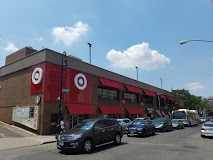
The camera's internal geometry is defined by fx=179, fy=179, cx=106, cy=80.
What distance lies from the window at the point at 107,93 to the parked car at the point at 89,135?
1580 cm

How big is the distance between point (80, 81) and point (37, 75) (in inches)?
214

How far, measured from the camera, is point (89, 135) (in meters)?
9.27

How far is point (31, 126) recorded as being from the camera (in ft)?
62.0

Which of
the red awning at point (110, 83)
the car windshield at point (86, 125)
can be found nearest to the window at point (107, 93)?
the red awning at point (110, 83)

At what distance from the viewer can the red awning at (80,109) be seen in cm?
2069

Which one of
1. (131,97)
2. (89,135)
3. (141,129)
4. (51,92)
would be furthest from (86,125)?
(131,97)

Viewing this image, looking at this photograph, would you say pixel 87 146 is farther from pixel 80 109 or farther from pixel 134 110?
pixel 134 110

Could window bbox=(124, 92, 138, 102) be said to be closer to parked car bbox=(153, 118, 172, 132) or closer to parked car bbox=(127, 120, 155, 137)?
parked car bbox=(153, 118, 172, 132)

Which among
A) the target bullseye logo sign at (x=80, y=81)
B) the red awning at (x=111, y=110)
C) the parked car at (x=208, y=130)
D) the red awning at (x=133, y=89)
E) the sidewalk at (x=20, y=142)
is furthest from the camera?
the red awning at (x=133, y=89)

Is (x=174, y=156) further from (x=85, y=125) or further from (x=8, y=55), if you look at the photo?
(x=8, y=55)

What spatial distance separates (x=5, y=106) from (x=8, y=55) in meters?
9.97

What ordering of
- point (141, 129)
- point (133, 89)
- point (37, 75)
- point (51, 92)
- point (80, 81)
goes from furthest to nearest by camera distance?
point (133, 89) → point (80, 81) → point (37, 75) → point (51, 92) → point (141, 129)

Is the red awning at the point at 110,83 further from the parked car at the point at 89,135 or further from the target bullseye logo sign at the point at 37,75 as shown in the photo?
the parked car at the point at 89,135

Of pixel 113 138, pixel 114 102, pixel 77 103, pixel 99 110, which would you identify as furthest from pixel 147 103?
pixel 113 138
